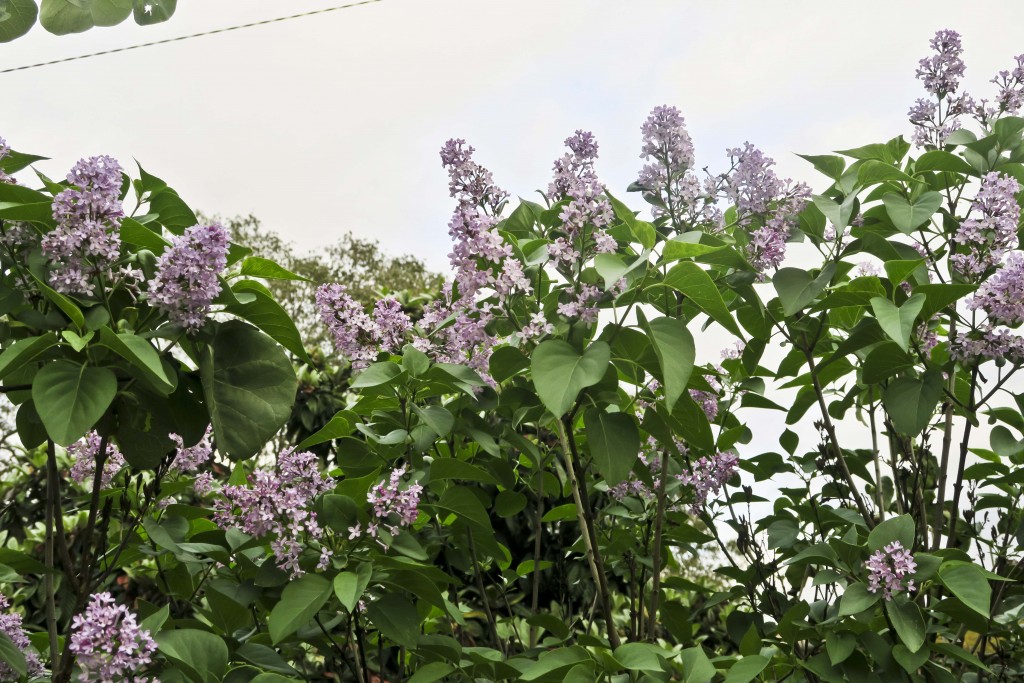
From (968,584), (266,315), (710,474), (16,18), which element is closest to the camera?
(16,18)

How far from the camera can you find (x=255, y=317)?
1406 millimetres

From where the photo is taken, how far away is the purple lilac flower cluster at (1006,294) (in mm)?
1705

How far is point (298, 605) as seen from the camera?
1383 mm

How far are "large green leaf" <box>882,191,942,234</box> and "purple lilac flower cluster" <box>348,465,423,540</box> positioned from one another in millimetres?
981

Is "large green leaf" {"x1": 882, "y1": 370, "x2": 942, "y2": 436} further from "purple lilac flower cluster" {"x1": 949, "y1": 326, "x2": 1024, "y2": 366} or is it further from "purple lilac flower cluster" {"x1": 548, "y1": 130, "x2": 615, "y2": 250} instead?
"purple lilac flower cluster" {"x1": 548, "y1": 130, "x2": 615, "y2": 250}

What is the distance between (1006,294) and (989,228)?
0.16 metres

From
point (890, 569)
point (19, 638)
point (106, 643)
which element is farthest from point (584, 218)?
point (19, 638)

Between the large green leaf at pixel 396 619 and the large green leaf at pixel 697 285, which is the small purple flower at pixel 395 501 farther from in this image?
the large green leaf at pixel 697 285

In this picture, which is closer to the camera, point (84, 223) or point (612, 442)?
point (84, 223)

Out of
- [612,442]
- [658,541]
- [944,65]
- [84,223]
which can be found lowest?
[658,541]

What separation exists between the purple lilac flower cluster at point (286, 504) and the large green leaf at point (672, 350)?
0.55 metres

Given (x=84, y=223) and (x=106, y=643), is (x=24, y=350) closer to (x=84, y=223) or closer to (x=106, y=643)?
(x=84, y=223)

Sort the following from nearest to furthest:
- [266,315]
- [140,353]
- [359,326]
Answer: [140,353] → [266,315] → [359,326]

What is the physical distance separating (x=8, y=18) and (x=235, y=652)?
3.20 feet
